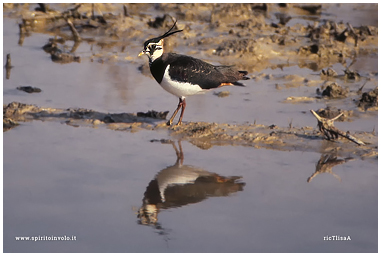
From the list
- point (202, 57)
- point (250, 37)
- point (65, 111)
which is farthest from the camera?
point (250, 37)

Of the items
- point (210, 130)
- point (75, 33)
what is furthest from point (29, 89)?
point (75, 33)

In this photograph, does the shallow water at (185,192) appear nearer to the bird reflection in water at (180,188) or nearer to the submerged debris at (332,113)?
the bird reflection in water at (180,188)

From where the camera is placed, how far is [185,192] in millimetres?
5961

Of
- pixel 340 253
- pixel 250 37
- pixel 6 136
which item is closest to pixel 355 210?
pixel 340 253

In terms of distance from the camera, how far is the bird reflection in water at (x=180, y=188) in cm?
561

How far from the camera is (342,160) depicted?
6711mm

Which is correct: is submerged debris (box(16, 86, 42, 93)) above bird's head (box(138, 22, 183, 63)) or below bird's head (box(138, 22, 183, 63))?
below

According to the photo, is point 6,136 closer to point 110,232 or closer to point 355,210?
point 110,232

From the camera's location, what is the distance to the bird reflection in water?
561 cm

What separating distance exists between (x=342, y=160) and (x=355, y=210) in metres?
1.27

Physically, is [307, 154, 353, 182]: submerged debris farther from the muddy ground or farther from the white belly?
the white belly

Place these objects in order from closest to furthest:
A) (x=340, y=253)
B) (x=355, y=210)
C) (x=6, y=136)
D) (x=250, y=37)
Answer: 1. (x=340, y=253)
2. (x=355, y=210)
3. (x=6, y=136)
4. (x=250, y=37)

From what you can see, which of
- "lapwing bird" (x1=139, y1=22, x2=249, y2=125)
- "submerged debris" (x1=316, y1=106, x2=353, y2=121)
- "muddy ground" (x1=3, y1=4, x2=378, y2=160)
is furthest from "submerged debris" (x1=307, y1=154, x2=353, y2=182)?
"lapwing bird" (x1=139, y1=22, x2=249, y2=125)

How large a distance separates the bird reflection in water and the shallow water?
0.03 m
